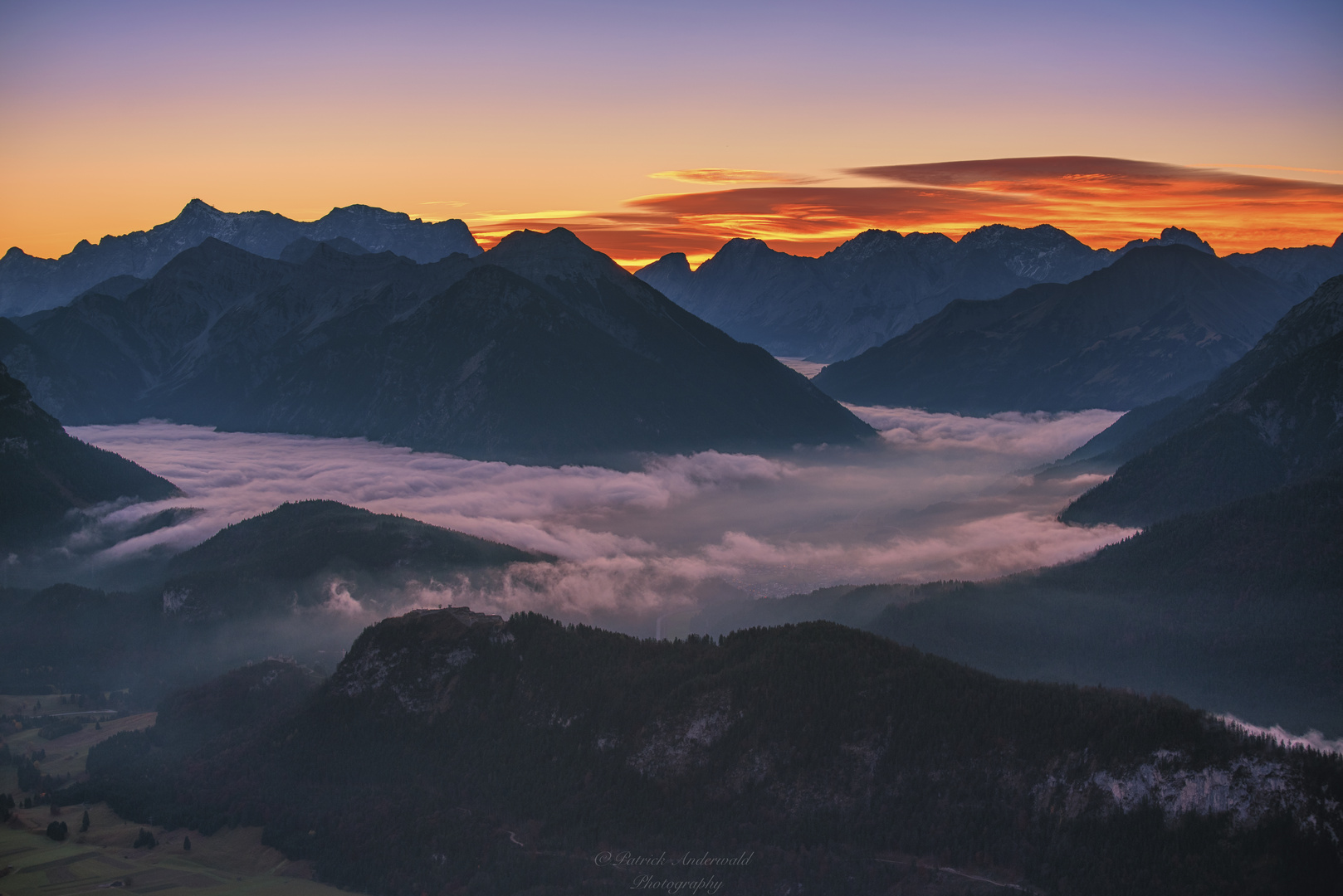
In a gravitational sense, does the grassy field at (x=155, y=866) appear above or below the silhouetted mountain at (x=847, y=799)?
below

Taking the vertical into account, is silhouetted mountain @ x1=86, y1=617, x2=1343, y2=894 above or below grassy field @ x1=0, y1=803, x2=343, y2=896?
above

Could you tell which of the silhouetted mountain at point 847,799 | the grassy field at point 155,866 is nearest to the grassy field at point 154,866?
the grassy field at point 155,866

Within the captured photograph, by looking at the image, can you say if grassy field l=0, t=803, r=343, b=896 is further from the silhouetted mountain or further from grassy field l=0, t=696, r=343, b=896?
the silhouetted mountain

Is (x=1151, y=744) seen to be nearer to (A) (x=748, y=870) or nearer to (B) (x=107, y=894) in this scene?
(A) (x=748, y=870)

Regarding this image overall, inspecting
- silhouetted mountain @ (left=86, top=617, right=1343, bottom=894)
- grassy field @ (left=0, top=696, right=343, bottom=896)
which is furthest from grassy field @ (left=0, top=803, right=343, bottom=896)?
silhouetted mountain @ (left=86, top=617, right=1343, bottom=894)

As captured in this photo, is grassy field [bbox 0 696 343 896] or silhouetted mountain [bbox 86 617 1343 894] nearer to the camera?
silhouetted mountain [bbox 86 617 1343 894]

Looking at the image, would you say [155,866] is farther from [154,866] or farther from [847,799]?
[847,799]

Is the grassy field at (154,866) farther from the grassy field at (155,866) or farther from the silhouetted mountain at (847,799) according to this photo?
the silhouetted mountain at (847,799)

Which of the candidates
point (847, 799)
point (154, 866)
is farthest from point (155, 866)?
point (847, 799)
